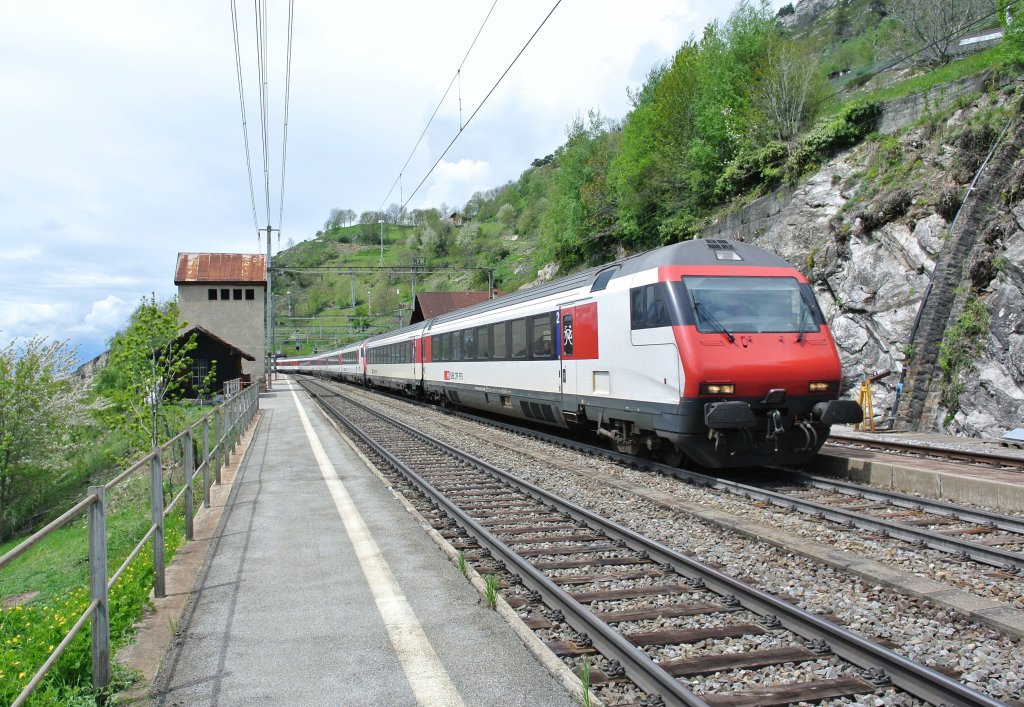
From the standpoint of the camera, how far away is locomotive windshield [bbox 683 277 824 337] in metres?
9.66

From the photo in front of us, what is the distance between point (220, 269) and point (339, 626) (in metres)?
54.1

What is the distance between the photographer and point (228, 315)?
53625 mm

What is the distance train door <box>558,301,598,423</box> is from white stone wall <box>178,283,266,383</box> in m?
43.7

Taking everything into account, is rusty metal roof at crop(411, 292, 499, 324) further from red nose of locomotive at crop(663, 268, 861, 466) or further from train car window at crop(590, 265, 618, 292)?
red nose of locomotive at crop(663, 268, 861, 466)

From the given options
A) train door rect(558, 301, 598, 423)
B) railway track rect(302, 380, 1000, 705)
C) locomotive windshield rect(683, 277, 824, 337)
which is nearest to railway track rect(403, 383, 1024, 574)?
locomotive windshield rect(683, 277, 824, 337)

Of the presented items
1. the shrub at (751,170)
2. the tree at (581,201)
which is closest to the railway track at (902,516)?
the shrub at (751,170)

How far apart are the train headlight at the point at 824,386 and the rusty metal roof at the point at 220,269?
162 feet

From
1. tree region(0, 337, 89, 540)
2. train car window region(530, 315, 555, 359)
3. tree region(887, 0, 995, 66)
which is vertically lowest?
tree region(0, 337, 89, 540)

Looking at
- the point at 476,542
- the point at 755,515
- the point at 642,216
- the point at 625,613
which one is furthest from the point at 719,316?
the point at 642,216

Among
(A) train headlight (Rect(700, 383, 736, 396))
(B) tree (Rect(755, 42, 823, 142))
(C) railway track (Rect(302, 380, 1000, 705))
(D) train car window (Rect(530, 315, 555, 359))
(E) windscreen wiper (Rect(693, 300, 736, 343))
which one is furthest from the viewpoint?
(B) tree (Rect(755, 42, 823, 142))

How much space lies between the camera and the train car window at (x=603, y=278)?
11.6m

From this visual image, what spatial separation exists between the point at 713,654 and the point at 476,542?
3.10 m

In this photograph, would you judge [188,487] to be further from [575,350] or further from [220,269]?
[220,269]

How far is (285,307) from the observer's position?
103 meters
